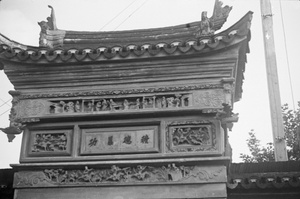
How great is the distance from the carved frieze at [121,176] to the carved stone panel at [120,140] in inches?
15.9

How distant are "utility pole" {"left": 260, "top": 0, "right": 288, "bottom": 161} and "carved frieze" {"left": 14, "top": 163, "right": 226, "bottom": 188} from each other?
621cm

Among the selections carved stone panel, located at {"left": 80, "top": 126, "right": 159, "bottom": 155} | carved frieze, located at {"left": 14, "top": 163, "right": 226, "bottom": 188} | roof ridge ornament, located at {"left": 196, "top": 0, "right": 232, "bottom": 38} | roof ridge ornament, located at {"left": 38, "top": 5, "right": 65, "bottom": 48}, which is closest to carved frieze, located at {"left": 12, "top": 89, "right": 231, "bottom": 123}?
carved stone panel, located at {"left": 80, "top": 126, "right": 159, "bottom": 155}

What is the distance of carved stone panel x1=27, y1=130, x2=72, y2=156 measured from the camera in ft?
28.9

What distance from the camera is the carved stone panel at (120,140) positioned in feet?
28.0

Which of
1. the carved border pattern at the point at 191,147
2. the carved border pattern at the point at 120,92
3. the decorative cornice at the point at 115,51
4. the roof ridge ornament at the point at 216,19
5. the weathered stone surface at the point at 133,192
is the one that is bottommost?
the weathered stone surface at the point at 133,192

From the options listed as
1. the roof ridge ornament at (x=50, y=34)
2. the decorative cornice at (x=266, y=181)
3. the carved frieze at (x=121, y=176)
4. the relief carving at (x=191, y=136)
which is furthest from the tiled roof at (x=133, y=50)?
the decorative cornice at (x=266, y=181)

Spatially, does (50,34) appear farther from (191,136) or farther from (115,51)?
(191,136)

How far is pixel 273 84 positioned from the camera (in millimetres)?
14758

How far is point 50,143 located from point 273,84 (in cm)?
865

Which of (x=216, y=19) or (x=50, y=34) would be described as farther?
(x=50, y=34)

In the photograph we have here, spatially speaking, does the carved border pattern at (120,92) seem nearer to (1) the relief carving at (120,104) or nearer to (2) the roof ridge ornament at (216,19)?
(1) the relief carving at (120,104)

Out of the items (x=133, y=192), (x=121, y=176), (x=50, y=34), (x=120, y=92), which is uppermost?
(x=50, y=34)

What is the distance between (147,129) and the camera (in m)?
8.70

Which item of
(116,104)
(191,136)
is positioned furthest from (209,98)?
(116,104)
